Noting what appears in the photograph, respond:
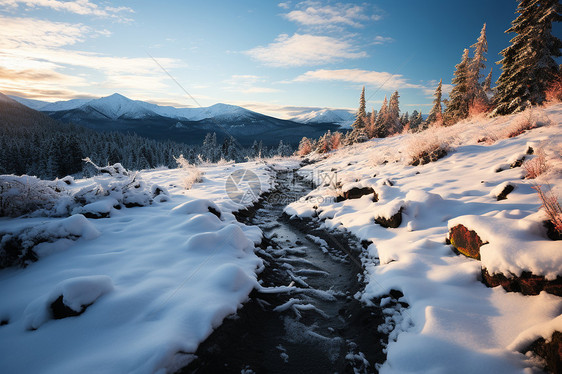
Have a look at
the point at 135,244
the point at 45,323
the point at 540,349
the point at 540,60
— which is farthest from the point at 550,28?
the point at 45,323

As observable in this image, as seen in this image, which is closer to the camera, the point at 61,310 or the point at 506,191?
the point at 61,310

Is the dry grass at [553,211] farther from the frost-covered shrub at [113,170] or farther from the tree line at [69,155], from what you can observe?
the tree line at [69,155]

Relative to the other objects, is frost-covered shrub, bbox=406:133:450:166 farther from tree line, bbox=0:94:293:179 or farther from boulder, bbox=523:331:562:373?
tree line, bbox=0:94:293:179

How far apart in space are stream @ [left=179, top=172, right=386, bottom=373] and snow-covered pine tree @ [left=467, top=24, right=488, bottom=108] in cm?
2544

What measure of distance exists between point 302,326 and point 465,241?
320 centimetres

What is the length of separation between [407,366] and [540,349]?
124cm

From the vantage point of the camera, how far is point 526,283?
2770 millimetres

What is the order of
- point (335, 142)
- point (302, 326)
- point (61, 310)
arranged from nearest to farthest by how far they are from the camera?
point (61, 310) < point (302, 326) < point (335, 142)

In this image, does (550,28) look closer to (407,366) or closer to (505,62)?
(505,62)

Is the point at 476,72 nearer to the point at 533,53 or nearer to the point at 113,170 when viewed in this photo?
the point at 533,53

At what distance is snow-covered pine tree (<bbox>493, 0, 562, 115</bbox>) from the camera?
12.0 meters

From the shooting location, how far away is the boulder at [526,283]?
8.55 ft

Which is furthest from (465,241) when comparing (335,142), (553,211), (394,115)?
(394,115)

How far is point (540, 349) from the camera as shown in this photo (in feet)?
7.15
